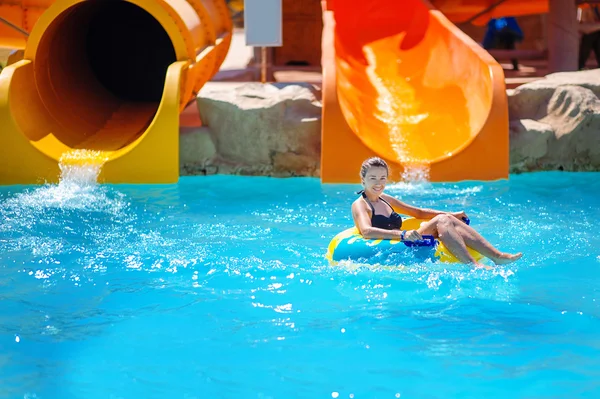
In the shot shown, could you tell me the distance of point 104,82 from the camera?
10500 millimetres

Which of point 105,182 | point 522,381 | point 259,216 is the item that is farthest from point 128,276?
point 105,182

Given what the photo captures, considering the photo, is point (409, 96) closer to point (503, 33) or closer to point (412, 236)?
point (503, 33)

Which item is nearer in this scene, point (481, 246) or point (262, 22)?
point (481, 246)

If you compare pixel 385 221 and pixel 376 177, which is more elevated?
pixel 376 177

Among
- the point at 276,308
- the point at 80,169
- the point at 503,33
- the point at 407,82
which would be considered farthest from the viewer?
the point at 503,33

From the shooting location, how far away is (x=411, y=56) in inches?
378

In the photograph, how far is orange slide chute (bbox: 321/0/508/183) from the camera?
7.79 metres

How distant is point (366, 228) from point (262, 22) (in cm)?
454

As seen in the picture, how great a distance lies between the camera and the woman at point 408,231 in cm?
478

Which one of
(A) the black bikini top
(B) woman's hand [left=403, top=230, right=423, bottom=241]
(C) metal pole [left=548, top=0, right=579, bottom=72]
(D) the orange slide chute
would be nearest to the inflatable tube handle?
(B) woman's hand [left=403, top=230, right=423, bottom=241]

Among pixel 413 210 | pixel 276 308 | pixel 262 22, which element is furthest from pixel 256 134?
pixel 276 308

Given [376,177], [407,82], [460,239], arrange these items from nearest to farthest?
1. [460,239]
2. [376,177]
3. [407,82]

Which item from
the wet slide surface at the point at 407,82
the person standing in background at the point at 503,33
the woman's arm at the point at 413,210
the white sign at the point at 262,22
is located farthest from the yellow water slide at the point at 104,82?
the person standing in background at the point at 503,33

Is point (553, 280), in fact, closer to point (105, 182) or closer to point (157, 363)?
point (157, 363)
